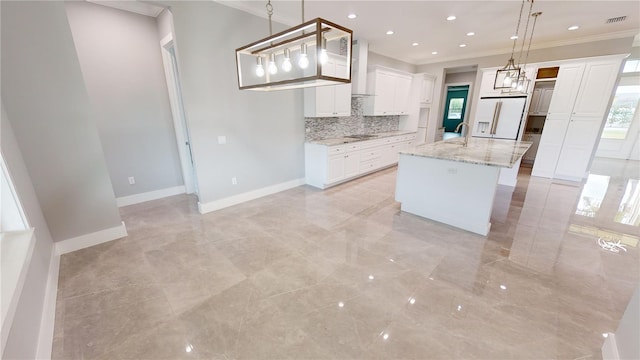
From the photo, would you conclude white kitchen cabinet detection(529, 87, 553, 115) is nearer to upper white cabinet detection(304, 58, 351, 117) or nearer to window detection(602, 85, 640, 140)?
window detection(602, 85, 640, 140)

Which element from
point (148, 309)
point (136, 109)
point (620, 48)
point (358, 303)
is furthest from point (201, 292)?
point (620, 48)

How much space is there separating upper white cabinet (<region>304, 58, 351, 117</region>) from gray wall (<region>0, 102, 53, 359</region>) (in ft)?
11.4

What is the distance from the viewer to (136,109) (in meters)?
3.71

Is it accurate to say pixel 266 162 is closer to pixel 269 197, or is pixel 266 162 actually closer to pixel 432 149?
pixel 269 197

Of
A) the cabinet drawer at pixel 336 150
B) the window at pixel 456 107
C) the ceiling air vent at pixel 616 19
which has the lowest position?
the cabinet drawer at pixel 336 150

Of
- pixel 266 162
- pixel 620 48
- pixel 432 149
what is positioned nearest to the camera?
pixel 432 149

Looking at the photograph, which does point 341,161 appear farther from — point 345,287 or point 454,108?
point 454,108

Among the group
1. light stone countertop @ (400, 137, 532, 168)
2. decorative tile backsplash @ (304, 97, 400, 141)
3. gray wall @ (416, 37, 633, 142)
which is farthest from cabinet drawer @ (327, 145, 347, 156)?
gray wall @ (416, 37, 633, 142)

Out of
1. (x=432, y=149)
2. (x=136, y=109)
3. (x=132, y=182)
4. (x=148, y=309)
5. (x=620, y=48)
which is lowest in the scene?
(x=148, y=309)

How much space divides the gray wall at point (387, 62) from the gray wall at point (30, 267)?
5592 millimetres

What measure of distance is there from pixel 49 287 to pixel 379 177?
5.00 metres

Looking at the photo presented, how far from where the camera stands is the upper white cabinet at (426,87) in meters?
6.77

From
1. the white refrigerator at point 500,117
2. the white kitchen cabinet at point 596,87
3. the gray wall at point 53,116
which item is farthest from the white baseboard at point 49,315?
the white kitchen cabinet at point 596,87

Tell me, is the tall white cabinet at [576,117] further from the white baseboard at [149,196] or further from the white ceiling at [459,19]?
the white baseboard at [149,196]
